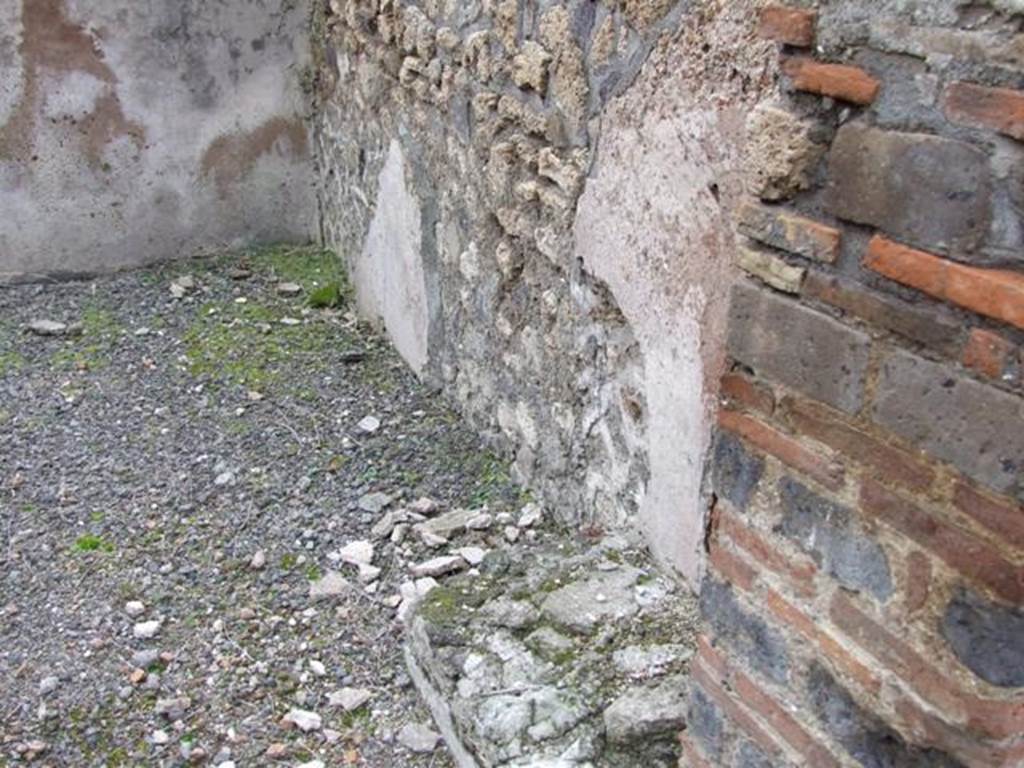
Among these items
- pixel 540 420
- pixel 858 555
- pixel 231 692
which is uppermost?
pixel 858 555

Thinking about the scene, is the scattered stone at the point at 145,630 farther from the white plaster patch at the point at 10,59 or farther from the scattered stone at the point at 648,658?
the white plaster patch at the point at 10,59

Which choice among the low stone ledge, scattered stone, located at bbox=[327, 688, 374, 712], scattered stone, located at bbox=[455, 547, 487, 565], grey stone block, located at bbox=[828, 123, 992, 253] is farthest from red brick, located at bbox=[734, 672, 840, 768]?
scattered stone, located at bbox=[455, 547, 487, 565]

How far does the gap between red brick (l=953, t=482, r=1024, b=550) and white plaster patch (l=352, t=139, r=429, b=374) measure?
110 inches

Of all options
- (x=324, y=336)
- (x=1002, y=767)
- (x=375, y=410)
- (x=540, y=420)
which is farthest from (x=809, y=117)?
(x=324, y=336)

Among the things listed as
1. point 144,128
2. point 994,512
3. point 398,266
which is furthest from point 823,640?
point 144,128

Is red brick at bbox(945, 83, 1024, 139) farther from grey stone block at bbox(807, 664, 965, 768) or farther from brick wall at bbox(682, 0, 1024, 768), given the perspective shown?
grey stone block at bbox(807, 664, 965, 768)

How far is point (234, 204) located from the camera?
5.12 m

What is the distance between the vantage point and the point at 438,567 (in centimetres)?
296

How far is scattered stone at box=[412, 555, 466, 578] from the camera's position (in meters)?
2.96

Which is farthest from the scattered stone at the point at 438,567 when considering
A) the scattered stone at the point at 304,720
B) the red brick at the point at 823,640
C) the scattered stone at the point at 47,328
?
the scattered stone at the point at 47,328

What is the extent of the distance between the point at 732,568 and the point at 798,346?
40 cm

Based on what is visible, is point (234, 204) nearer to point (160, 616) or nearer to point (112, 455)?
point (112, 455)

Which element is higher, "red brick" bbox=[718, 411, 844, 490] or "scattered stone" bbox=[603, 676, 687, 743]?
"red brick" bbox=[718, 411, 844, 490]

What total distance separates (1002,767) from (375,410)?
2815mm
